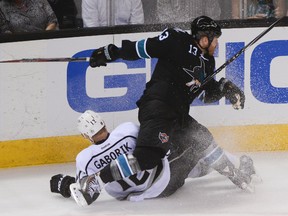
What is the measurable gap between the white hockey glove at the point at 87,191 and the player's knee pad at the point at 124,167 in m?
0.13

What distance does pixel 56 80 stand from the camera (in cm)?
622

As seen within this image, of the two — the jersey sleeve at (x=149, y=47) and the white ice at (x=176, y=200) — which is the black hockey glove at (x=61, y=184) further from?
the jersey sleeve at (x=149, y=47)

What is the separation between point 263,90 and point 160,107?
1.49m

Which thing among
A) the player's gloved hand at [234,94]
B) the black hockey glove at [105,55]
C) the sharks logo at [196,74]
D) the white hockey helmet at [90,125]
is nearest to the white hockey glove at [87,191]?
the white hockey helmet at [90,125]

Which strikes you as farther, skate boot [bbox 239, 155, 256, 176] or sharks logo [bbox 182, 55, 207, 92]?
skate boot [bbox 239, 155, 256, 176]

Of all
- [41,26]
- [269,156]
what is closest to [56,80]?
[41,26]

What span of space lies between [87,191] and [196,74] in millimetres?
934

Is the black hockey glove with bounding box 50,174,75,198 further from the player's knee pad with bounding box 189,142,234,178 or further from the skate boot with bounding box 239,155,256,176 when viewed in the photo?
the skate boot with bounding box 239,155,256,176

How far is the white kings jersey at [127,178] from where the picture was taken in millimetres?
5160

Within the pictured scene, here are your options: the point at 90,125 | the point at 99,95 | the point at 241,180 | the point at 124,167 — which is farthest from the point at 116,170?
the point at 99,95

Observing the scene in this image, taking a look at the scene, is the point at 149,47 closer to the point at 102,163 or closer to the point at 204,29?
the point at 204,29

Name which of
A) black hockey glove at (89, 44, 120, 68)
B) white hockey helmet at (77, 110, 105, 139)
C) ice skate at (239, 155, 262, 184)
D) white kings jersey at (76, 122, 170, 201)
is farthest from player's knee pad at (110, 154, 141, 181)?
ice skate at (239, 155, 262, 184)

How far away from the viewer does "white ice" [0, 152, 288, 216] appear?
16.6 ft

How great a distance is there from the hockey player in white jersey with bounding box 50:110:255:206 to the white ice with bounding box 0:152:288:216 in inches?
2.5
